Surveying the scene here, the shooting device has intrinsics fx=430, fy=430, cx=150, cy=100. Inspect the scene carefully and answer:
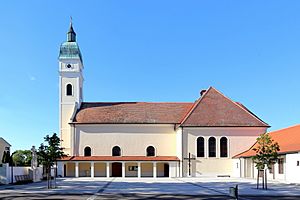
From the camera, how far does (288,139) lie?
43375 mm

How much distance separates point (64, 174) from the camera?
184 ft

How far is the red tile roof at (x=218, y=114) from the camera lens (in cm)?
5481

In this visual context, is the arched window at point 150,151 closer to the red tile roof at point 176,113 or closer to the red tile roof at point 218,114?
the red tile roof at point 176,113

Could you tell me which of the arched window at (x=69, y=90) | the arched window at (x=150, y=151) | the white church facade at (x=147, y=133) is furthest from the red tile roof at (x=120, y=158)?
the arched window at (x=69, y=90)

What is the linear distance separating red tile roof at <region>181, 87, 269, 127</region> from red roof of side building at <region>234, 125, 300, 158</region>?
3710 mm

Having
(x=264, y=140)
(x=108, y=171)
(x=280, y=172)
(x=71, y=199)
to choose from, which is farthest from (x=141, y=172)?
(x=71, y=199)

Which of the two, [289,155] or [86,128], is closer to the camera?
[289,155]

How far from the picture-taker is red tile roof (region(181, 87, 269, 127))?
180ft

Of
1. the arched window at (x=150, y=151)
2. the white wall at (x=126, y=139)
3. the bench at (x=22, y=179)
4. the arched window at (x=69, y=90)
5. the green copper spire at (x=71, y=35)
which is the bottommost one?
the bench at (x=22, y=179)

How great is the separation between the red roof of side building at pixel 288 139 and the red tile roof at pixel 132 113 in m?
11.5

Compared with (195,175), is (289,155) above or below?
above

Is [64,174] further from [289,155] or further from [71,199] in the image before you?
[71,199]

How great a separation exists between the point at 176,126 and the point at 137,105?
22.7ft

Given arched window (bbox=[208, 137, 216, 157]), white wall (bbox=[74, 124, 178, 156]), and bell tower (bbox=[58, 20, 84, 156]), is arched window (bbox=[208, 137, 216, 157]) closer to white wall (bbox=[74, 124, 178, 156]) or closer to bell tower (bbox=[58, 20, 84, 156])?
white wall (bbox=[74, 124, 178, 156])
